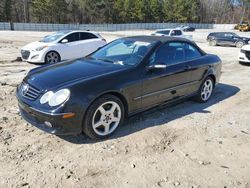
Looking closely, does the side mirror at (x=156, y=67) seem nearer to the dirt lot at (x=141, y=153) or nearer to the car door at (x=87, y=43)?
the dirt lot at (x=141, y=153)

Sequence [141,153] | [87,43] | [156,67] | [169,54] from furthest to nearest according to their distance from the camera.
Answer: [87,43]
[169,54]
[156,67]
[141,153]

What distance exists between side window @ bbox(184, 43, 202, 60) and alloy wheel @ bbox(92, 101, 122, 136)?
7.03 feet

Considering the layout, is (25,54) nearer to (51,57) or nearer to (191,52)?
(51,57)

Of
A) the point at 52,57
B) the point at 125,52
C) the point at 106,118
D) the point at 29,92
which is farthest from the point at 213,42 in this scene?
the point at 29,92

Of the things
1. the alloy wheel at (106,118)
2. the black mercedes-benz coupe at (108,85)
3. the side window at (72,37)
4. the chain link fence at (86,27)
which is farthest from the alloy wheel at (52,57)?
the chain link fence at (86,27)

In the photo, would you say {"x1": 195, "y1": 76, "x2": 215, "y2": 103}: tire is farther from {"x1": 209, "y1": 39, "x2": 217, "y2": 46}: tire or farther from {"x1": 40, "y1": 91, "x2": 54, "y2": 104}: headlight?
{"x1": 209, "y1": 39, "x2": 217, "y2": 46}: tire

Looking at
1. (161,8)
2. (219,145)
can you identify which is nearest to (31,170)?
(219,145)

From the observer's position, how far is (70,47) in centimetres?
1087

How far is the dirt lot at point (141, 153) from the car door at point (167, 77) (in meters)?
0.43

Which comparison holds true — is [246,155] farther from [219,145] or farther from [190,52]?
[190,52]

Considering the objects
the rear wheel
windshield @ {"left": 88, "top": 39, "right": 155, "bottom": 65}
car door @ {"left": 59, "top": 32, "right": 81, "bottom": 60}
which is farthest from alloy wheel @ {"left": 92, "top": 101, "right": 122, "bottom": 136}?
the rear wheel

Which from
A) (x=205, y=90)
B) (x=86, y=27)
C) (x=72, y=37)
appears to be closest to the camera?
(x=205, y=90)

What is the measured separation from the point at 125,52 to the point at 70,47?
6463 millimetres

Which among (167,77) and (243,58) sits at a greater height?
(167,77)
